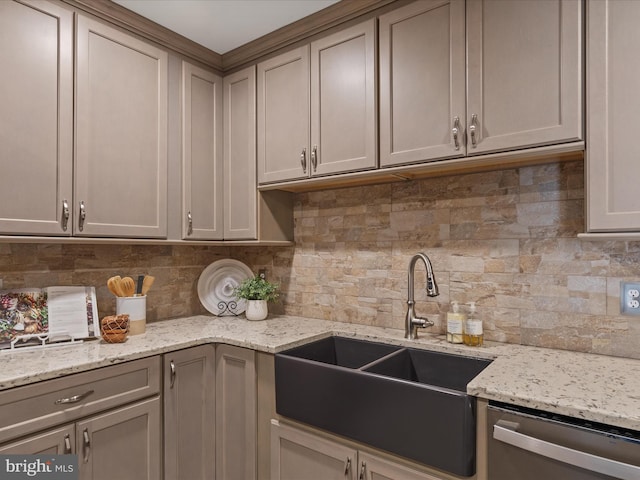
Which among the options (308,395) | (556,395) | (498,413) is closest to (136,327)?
(308,395)

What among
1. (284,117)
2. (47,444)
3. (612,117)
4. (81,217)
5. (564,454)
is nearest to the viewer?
(564,454)

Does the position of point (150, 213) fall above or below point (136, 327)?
above

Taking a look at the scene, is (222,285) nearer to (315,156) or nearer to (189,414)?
(189,414)

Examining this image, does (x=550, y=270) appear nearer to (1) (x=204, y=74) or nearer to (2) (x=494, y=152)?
(2) (x=494, y=152)

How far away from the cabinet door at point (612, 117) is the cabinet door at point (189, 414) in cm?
170

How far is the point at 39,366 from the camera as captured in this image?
4.77 feet

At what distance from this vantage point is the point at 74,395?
1.47 meters

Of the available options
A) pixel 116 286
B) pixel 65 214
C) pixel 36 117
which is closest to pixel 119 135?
pixel 36 117

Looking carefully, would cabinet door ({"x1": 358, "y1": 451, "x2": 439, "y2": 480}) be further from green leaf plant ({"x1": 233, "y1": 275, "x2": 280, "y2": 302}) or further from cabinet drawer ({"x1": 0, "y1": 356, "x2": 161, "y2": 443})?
green leaf plant ({"x1": 233, "y1": 275, "x2": 280, "y2": 302})

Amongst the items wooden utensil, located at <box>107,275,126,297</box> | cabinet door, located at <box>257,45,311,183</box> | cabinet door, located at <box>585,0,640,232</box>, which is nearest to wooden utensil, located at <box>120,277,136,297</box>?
wooden utensil, located at <box>107,275,126,297</box>

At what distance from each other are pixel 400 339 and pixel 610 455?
2.94ft

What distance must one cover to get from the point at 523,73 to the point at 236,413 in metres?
1.85

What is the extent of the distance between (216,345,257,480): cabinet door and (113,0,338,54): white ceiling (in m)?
1.61

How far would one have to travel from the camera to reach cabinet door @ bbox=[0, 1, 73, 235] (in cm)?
157
